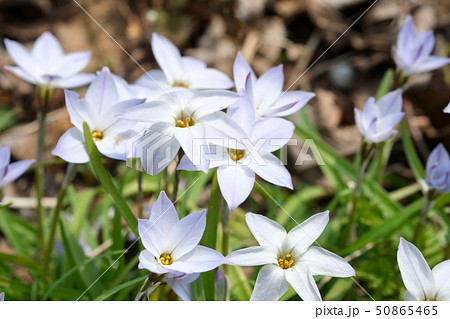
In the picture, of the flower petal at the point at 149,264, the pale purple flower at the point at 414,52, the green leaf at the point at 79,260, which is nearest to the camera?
the flower petal at the point at 149,264

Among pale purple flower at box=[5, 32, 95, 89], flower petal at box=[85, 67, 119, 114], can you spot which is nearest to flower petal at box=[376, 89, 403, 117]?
flower petal at box=[85, 67, 119, 114]

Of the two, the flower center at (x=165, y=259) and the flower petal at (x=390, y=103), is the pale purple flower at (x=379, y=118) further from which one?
the flower center at (x=165, y=259)

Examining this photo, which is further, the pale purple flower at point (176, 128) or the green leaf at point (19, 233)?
the green leaf at point (19, 233)

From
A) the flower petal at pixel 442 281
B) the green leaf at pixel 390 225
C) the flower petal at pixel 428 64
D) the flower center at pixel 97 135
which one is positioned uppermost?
the flower petal at pixel 428 64

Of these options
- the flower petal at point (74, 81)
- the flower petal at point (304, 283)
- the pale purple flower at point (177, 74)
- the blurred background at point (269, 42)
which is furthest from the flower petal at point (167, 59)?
the blurred background at point (269, 42)

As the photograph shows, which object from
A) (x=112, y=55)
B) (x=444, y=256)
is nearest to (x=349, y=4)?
(x=112, y=55)
